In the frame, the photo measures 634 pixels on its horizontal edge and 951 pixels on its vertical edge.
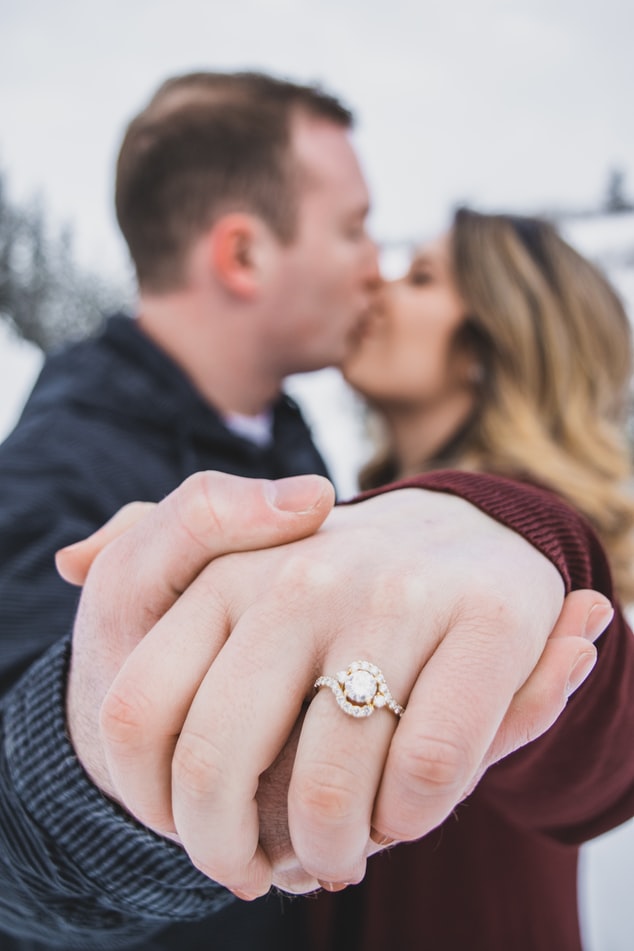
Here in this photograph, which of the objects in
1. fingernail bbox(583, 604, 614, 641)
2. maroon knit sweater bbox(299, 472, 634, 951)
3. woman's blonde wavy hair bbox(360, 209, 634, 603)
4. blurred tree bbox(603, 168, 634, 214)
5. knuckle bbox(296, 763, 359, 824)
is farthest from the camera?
blurred tree bbox(603, 168, 634, 214)

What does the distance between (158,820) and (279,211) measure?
56.0 inches

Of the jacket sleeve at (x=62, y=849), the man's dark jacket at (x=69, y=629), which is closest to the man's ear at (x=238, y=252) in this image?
the man's dark jacket at (x=69, y=629)

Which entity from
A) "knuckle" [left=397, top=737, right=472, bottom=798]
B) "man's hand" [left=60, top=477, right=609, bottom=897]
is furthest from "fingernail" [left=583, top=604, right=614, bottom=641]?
"knuckle" [left=397, top=737, right=472, bottom=798]

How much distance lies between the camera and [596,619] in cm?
42

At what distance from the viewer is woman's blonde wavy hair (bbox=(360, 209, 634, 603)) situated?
5.53 feet

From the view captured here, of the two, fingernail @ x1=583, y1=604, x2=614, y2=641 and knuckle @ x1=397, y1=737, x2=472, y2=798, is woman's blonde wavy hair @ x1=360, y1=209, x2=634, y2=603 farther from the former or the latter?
knuckle @ x1=397, y1=737, x2=472, y2=798

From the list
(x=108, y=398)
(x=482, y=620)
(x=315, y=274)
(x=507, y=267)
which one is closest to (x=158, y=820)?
(x=482, y=620)

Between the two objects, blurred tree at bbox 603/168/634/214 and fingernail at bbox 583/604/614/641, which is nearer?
fingernail at bbox 583/604/614/641

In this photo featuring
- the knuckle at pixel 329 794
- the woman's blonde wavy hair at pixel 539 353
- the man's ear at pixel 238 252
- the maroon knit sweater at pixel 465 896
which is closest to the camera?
the knuckle at pixel 329 794

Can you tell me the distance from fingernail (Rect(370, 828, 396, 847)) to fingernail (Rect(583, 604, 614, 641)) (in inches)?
6.7

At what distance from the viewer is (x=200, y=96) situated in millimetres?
1611

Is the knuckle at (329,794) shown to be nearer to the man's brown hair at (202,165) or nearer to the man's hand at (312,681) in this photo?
the man's hand at (312,681)

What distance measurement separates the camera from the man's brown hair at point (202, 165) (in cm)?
155

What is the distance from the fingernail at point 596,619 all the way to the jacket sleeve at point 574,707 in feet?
0.09
